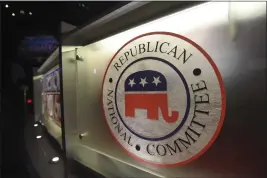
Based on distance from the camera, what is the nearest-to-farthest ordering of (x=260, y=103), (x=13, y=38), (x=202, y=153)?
(x=260, y=103)
(x=202, y=153)
(x=13, y=38)

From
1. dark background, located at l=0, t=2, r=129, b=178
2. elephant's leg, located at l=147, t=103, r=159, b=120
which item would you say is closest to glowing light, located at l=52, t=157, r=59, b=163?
dark background, located at l=0, t=2, r=129, b=178

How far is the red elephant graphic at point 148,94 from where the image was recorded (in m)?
0.97

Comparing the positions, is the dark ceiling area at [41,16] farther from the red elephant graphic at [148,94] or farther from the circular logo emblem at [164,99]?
the red elephant graphic at [148,94]

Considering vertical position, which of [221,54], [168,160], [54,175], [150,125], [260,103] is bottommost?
[54,175]

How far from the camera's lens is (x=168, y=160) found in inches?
38.3

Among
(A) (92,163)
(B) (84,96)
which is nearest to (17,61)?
(B) (84,96)

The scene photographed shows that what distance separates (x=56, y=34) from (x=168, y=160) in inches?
43.4

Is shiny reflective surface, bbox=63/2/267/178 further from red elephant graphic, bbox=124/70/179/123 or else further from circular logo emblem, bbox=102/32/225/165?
red elephant graphic, bbox=124/70/179/123

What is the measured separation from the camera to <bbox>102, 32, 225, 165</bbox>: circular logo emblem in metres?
0.83

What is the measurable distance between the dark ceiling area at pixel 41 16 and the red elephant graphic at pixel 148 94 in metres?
0.42

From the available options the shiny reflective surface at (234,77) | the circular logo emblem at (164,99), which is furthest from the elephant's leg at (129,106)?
the shiny reflective surface at (234,77)

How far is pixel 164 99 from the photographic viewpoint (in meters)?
0.97

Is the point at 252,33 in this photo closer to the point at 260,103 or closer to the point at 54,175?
the point at 260,103

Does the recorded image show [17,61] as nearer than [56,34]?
Yes
